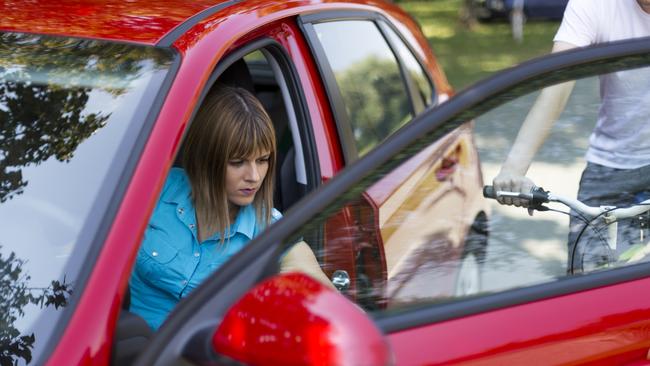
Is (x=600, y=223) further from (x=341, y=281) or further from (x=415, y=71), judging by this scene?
(x=415, y=71)

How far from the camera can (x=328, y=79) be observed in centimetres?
345

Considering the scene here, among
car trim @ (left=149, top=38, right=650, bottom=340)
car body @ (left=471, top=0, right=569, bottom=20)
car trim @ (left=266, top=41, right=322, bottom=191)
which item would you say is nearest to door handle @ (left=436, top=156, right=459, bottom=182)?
car trim @ (left=149, top=38, right=650, bottom=340)

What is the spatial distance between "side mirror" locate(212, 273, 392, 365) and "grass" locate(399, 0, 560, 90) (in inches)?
418

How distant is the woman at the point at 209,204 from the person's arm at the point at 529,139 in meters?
0.79

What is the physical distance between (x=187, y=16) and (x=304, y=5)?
2.23 feet

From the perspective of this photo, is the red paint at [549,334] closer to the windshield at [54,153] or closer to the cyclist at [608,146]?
the cyclist at [608,146]

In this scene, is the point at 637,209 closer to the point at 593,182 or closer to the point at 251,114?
the point at 593,182

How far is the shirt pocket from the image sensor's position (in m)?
2.78

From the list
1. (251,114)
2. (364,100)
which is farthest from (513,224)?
(364,100)

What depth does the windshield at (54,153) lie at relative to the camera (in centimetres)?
216

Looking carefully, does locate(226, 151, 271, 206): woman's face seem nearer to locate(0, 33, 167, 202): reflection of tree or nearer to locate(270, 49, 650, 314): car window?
locate(0, 33, 167, 202): reflection of tree

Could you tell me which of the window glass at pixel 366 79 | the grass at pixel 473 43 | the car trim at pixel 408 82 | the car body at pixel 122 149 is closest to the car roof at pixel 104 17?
the car body at pixel 122 149

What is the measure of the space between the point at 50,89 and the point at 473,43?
1435 cm

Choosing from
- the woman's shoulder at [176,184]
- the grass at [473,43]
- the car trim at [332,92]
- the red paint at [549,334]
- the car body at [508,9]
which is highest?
the car body at [508,9]
